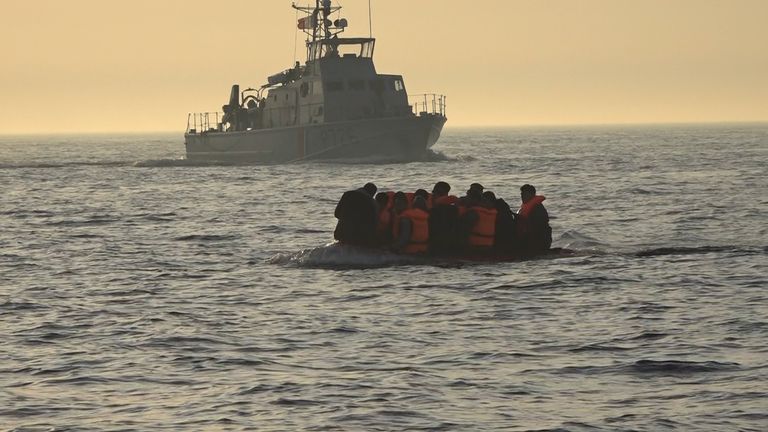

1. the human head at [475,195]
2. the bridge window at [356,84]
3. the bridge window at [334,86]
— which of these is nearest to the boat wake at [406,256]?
the human head at [475,195]

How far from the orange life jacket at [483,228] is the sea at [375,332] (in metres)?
0.59

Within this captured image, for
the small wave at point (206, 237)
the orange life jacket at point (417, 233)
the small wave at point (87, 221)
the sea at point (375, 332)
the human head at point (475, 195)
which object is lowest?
the small wave at point (87, 221)

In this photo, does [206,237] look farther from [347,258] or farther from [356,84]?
[356,84]

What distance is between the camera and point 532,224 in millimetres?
25109

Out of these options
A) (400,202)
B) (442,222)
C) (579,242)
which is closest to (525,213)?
(442,222)

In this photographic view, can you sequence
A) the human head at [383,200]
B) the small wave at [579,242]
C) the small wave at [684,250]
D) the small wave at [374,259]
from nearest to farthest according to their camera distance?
the small wave at [374,259] < the human head at [383,200] < the small wave at [684,250] < the small wave at [579,242]

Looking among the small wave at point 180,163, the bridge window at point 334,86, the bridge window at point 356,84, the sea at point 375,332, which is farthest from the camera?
the small wave at point 180,163

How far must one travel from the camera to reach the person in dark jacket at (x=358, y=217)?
24.5 meters

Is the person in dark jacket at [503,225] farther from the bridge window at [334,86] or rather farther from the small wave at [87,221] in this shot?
the bridge window at [334,86]

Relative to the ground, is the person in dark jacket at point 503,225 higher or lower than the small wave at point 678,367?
higher

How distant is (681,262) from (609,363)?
33.7 ft

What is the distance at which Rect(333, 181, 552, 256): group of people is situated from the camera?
80.5 feet

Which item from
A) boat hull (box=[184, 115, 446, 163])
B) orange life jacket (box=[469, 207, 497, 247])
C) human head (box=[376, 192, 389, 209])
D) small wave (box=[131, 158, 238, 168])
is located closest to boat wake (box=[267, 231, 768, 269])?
orange life jacket (box=[469, 207, 497, 247])

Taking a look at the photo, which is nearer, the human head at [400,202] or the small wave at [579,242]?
the human head at [400,202]
